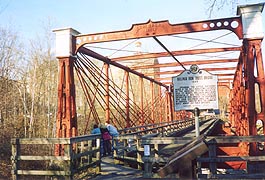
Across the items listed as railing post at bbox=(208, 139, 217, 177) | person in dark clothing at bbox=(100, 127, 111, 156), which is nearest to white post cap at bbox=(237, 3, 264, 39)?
railing post at bbox=(208, 139, 217, 177)

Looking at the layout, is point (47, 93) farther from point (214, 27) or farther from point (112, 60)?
point (214, 27)

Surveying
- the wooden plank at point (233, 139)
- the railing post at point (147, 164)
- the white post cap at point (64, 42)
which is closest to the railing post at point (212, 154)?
the wooden plank at point (233, 139)

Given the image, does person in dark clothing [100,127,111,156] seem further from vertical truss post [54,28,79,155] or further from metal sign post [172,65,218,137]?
metal sign post [172,65,218,137]

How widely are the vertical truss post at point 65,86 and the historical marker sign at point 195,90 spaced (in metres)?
4.99

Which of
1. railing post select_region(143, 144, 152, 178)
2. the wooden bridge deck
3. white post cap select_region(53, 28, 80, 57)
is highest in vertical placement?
white post cap select_region(53, 28, 80, 57)

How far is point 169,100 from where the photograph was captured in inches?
1176

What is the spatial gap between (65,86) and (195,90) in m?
5.72

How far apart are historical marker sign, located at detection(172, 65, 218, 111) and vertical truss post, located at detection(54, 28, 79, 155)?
4.99m

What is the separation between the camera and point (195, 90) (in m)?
7.57

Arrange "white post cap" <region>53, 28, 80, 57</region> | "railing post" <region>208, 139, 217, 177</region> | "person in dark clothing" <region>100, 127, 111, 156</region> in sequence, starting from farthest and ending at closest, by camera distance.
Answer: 1. "person in dark clothing" <region>100, 127, 111, 156</region>
2. "white post cap" <region>53, 28, 80, 57</region>
3. "railing post" <region>208, 139, 217, 177</region>

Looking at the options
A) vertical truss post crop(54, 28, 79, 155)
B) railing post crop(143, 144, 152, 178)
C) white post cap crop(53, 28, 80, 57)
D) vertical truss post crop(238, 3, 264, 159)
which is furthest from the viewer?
white post cap crop(53, 28, 80, 57)

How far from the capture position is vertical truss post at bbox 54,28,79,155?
1098 centimetres

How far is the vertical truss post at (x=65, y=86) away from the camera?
11.0m

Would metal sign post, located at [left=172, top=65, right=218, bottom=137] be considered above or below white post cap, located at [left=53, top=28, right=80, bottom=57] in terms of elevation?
below
